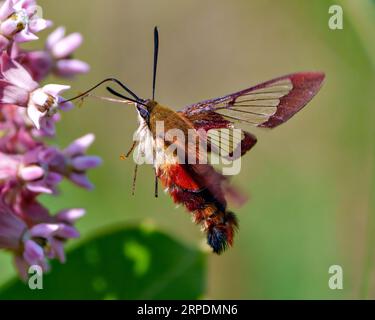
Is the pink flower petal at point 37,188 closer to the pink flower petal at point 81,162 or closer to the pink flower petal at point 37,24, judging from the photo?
the pink flower petal at point 81,162

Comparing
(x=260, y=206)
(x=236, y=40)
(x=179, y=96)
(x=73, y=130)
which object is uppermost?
(x=236, y=40)

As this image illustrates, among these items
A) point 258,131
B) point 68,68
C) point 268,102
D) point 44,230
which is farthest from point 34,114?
point 258,131

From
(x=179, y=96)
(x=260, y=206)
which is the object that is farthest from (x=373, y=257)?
(x=179, y=96)

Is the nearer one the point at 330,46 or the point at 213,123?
the point at 213,123

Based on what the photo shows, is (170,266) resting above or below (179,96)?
below

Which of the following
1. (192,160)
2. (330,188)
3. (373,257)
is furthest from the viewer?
(330,188)

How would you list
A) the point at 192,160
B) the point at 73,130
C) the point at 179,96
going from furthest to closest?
the point at 179,96
the point at 73,130
the point at 192,160

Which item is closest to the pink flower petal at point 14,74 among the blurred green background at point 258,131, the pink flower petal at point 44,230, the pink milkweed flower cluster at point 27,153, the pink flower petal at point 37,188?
the pink milkweed flower cluster at point 27,153
